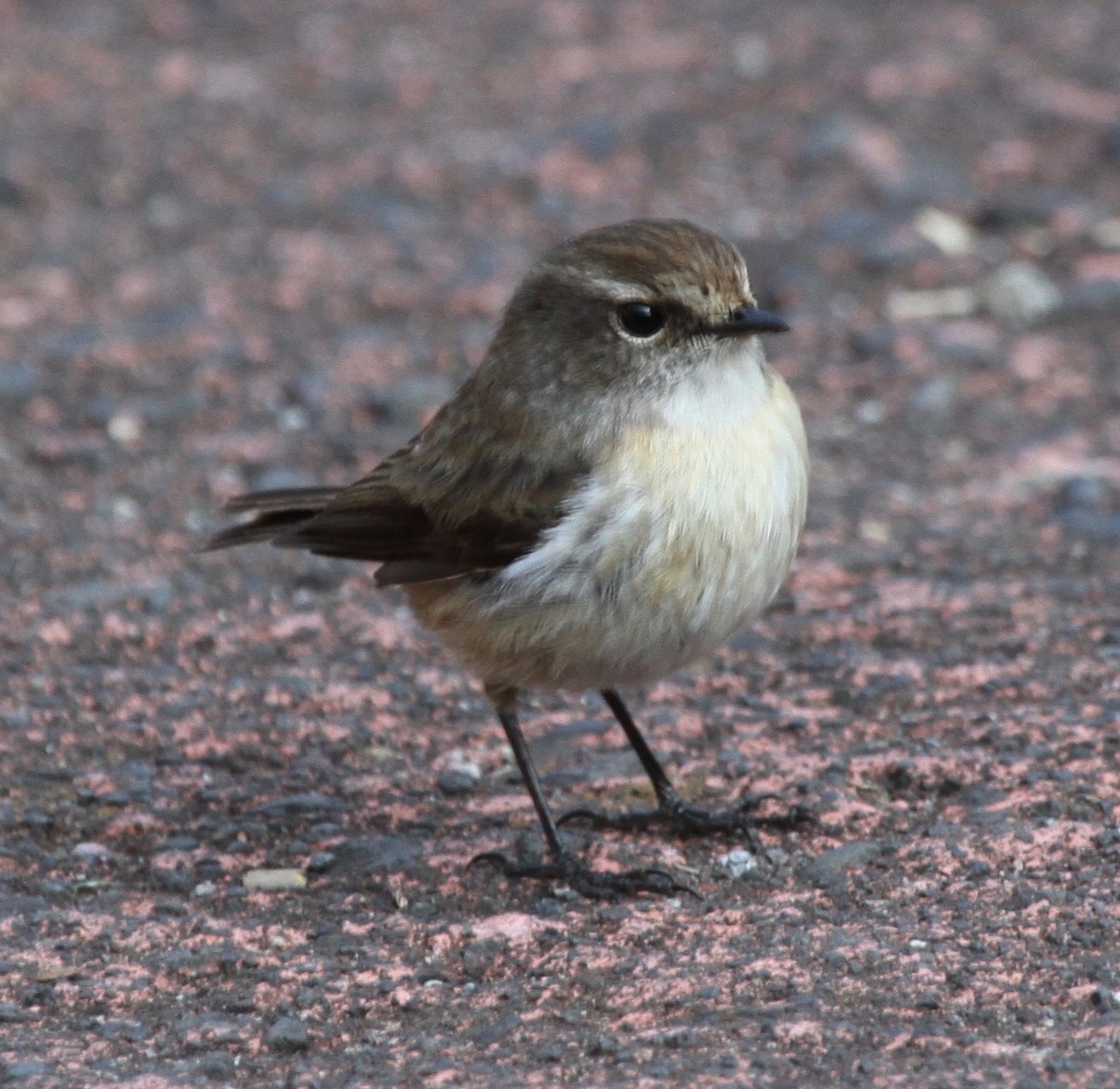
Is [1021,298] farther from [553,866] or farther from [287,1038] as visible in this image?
[287,1038]

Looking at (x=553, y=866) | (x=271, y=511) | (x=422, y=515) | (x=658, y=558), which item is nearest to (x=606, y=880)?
(x=553, y=866)

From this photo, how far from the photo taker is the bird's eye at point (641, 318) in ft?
15.6

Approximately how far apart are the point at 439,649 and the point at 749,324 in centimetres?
173

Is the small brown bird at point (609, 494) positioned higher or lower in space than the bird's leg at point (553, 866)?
higher

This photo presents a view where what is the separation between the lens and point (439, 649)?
19.4ft

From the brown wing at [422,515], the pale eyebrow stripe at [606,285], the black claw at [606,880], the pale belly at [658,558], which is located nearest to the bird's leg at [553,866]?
the black claw at [606,880]

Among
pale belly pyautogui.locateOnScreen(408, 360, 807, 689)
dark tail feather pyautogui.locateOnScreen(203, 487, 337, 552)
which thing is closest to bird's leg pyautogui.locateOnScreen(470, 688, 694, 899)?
pale belly pyautogui.locateOnScreen(408, 360, 807, 689)

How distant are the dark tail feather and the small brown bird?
1.21 ft

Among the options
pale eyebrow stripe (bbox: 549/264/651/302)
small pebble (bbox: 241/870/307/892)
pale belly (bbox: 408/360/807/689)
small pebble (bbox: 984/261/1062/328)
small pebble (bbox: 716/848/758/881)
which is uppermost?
pale eyebrow stripe (bbox: 549/264/651/302)

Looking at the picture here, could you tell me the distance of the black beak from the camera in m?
4.66

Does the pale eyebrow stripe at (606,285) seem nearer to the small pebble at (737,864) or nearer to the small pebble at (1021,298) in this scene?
the small pebble at (737,864)

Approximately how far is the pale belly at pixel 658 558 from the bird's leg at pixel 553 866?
0.27 meters

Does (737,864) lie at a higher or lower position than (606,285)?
lower

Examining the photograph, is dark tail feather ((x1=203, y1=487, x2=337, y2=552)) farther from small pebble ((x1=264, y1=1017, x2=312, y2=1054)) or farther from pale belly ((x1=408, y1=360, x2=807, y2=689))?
small pebble ((x1=264, y1=1017, x2=312, y2=1054))
